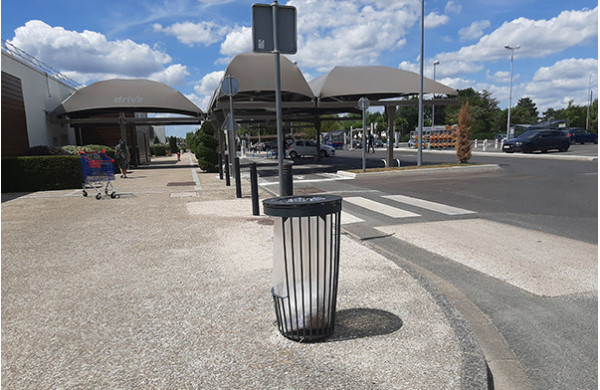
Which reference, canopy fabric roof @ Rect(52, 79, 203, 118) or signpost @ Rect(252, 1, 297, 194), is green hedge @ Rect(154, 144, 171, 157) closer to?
canopy fabric roof @ Rect(52, 79, 203, 118)

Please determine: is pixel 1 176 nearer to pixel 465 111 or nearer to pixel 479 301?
pixel 479 301

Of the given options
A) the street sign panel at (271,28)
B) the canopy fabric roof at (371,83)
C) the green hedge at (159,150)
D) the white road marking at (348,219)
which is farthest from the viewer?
the green hedge at (159,150)

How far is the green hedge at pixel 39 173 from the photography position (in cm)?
1308

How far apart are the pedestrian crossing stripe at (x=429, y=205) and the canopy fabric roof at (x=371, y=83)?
33.1ft

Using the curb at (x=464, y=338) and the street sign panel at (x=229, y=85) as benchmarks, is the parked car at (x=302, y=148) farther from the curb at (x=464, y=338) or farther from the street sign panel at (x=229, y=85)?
the curb at (x=464, y=338)

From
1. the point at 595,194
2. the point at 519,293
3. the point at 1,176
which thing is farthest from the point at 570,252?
the point at 1,176

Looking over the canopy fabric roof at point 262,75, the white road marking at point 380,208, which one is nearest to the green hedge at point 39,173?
the canopy fabric roof at point 262,75

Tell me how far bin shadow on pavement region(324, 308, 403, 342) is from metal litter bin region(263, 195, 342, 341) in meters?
0.12

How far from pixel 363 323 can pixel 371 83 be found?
1825cm

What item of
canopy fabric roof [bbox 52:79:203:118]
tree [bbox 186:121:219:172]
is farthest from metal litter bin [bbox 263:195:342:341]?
canopy fabric roof [bbox 52:79:203:118]

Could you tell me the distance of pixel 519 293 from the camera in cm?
378

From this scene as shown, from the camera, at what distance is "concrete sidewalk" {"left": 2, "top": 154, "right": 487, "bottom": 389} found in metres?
2.40

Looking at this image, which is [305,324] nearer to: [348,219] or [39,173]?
[348,219]

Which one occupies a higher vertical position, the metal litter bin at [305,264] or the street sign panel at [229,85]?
the street sign panel at [229,85]
